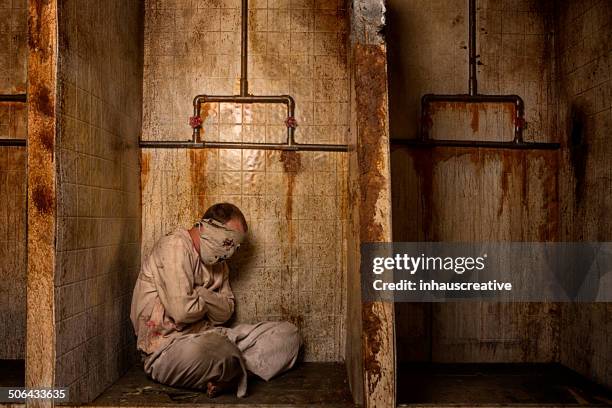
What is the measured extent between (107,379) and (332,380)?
1.23 m

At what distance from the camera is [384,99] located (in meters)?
2.34

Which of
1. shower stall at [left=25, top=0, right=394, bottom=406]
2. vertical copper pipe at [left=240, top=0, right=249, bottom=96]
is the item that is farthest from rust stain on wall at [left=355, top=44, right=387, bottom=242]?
vertical copper pipe at [left=240, top=0, right=249, bottom=96]

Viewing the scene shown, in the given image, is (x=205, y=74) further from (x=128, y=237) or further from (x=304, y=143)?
(x=128, y=237)

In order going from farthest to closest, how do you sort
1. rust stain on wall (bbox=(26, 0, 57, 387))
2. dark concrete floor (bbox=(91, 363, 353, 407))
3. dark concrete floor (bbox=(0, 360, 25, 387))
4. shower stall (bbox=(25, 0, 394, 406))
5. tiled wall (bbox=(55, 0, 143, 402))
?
shower stall (bbox=(25, 0, 394, 406)) < dark concrete floor (bbox=(0, 360, 25, 387)) < dark concrete floor (bbox=(91, 363, 353, 407)) < tiled wall (bbox=(55, 0, 143, 402)) < rust stain on wall (bbox=(26, 0, 57, 387))

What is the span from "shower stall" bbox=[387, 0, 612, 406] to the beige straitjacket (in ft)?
3.03

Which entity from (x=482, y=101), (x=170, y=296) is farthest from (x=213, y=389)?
(x=482, y=101)

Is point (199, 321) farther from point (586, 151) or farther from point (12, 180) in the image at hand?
point (586, 151)

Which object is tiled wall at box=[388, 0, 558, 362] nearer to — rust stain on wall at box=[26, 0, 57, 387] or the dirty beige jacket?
the dirty beige jacket

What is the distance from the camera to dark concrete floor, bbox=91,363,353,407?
2564mm

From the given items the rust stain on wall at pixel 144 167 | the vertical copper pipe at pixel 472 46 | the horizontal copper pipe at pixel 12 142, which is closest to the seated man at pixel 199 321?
the rust stain on wall at pixel 144 167

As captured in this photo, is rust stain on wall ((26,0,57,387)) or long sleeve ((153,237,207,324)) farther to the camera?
long sleeve ((153,237,207,324))

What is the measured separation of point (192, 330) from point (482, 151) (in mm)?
2175

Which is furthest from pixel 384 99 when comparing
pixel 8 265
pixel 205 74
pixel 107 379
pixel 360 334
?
pixel 8 265

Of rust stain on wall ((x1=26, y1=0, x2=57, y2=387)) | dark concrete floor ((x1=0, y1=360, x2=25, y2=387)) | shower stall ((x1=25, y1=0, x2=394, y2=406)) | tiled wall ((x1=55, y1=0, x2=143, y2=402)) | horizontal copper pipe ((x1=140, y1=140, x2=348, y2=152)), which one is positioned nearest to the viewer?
rust stain on wall ((x1=26, y1=0, x2=57, y2=387))
